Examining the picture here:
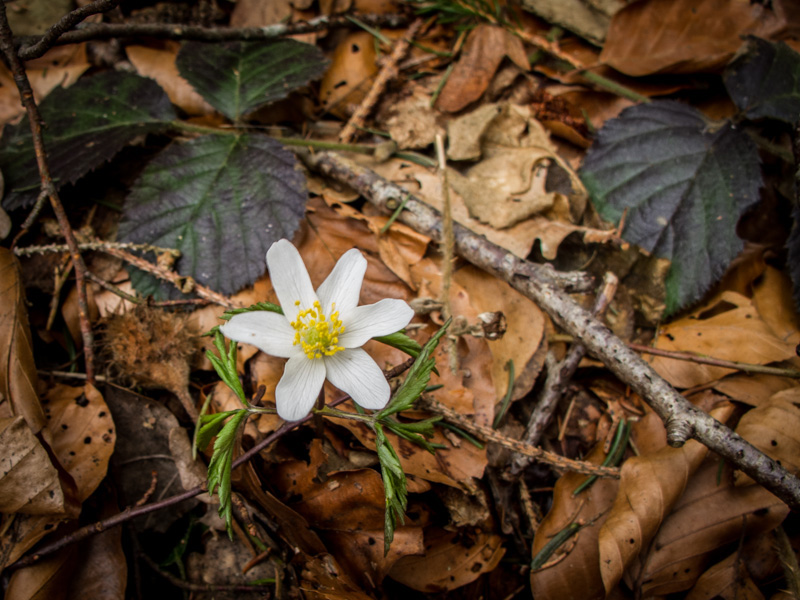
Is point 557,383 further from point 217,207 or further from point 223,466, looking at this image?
point 217,207

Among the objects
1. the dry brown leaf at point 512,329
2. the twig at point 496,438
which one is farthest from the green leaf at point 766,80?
the twig at point 496,438

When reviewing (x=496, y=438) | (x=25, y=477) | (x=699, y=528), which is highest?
(x=496, y=438)

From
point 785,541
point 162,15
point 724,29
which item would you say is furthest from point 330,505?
point 724,29

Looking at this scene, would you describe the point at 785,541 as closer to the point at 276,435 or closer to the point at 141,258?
the point at 276,435

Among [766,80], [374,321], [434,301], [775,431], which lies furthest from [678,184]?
[374,321]

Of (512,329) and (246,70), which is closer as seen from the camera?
(512,329)
